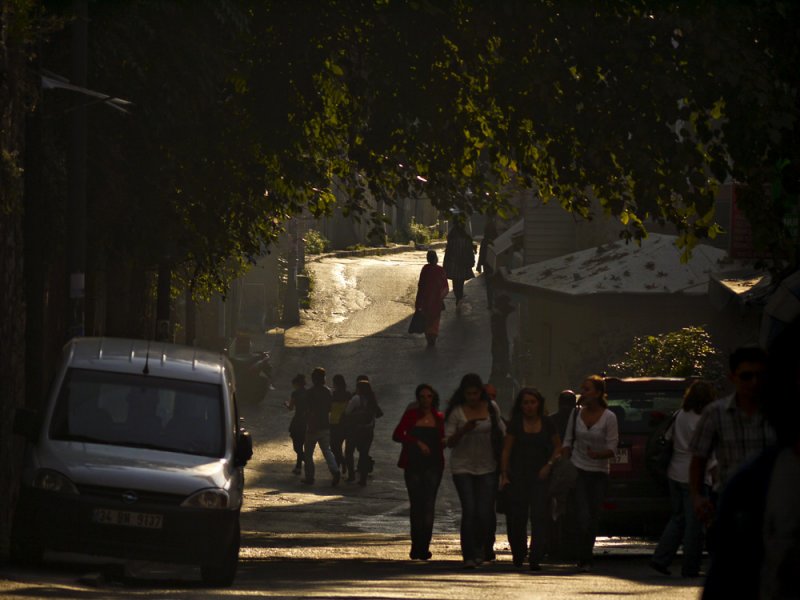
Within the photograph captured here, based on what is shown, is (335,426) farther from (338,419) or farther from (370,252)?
(370,252)

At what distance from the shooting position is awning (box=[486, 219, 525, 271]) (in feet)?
152

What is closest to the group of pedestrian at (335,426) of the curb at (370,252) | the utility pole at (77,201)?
the utility pole at (77,201)

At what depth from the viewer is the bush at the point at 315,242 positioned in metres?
55.0

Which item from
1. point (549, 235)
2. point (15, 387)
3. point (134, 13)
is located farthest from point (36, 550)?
point (549, 235)

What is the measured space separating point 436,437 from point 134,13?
18.5ft

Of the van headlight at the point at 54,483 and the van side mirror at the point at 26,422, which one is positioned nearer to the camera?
the van headlight at the point at 54,483

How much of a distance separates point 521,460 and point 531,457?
0.30 ft

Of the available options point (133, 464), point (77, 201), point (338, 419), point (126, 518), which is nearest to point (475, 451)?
point (133, 464)

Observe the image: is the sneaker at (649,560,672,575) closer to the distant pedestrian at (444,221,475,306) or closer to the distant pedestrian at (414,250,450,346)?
the distant pedestrian at (414,250,450,346)

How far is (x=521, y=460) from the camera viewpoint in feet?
50.8

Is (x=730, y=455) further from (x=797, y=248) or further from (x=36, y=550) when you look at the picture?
(x=797, y=248)

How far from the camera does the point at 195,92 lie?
64.0 ft

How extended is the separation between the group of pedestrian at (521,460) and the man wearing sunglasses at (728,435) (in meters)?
4.28

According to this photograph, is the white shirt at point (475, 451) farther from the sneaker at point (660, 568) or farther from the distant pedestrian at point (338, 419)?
the distant pedestrian at point (338, 419)
